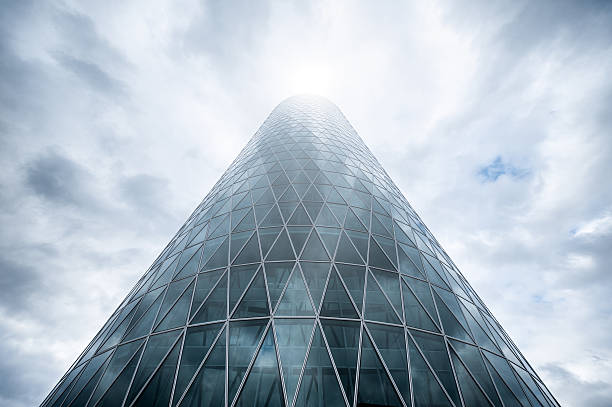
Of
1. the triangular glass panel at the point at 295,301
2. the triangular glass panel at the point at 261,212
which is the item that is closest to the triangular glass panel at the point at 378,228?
the triangular glass panel at the point at 295,301

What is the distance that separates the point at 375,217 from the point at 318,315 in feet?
28.6

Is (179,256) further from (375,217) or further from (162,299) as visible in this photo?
(375,217)

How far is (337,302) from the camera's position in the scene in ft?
37.1

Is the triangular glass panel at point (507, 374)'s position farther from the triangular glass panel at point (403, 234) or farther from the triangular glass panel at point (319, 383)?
the triangular glass panel at point (319, 383)

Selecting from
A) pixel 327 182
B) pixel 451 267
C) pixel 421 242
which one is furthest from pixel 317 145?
pixel 451 267

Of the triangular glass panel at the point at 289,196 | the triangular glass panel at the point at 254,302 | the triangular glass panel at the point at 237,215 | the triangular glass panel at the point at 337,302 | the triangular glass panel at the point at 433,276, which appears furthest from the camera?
the triangular glass panel at the point at 289,196

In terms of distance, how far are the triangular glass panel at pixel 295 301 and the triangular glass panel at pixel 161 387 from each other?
4154 mm

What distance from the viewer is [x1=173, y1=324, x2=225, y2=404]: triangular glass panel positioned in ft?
30.3

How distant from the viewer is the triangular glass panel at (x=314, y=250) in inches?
531

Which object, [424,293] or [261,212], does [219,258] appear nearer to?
[261,212]

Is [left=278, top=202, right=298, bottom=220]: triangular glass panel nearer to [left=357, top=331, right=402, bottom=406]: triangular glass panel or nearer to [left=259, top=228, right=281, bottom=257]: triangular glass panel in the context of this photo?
[left=259, top=228, right=281, bottom=257]: triangular glass panel

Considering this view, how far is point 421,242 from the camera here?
17812mm

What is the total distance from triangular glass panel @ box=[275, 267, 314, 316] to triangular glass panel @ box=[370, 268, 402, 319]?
369 centimetres

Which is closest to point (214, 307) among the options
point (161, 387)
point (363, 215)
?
point (161, 387)
